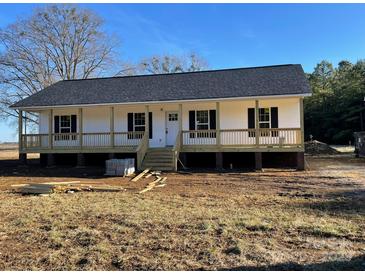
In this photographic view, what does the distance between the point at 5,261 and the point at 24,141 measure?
16.6m

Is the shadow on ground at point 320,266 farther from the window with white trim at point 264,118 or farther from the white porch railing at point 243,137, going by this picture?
the window with white trim at point 264,118

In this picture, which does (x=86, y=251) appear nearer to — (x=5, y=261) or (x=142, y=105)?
(x=5, y=261)

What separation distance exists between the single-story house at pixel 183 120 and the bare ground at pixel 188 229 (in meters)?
6.17

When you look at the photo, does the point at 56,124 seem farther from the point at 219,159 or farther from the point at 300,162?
the point at 300,162

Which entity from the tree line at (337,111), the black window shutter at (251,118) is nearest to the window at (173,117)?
the black window shutter at (251,118)

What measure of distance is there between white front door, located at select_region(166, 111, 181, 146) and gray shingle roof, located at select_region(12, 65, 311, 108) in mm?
1457

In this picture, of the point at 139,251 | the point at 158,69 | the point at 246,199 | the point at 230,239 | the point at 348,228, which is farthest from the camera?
the point at 158,69

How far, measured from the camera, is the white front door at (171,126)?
19.6 metres

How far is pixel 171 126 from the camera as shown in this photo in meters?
19.7

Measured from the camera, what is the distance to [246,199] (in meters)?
9.29

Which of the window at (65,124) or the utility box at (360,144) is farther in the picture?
the utility box at (360,144)

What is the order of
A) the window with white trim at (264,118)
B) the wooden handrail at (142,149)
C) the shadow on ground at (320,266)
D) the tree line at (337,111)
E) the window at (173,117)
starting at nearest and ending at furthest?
the shadow on ground at (320,266) < the wooden handrail at (142,149) < the window with white trim at (264,118) < the window at (173,117) < the tree line at (337,111)

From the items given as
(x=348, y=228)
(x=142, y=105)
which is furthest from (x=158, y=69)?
(x=348, y=228)

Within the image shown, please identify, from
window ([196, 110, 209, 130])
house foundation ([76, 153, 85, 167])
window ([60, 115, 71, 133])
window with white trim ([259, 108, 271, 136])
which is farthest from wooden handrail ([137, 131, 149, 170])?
window with white trim ([259, 108, 271, 136])
